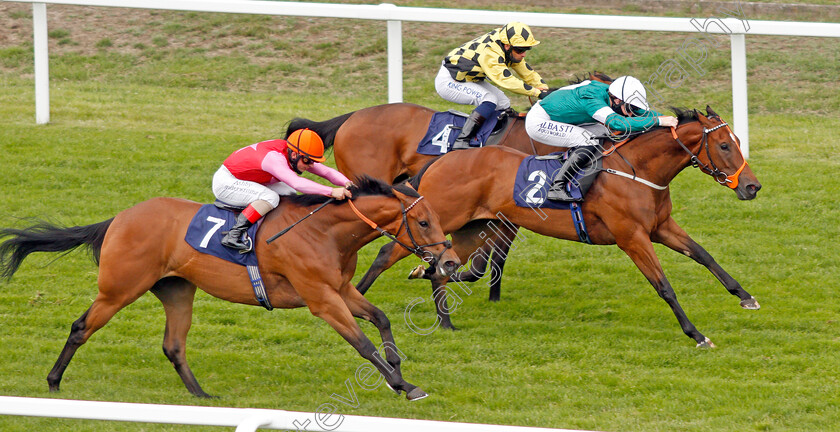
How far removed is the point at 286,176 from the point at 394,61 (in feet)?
13.6

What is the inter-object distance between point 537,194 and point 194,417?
168 inches

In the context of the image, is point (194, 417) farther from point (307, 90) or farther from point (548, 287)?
point (307, 90)

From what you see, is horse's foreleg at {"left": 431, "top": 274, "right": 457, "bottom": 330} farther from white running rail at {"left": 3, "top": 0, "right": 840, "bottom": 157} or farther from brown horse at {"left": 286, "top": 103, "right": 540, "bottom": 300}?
white running rail at {"left": 3, "top": 0, "right": 840, "bottom": 157}

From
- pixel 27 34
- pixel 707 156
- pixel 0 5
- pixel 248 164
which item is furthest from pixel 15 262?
pixel 0 5

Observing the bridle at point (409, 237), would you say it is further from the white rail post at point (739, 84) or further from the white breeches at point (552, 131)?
the white rail post at point (739, 84)

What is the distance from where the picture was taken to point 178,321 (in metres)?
6.03

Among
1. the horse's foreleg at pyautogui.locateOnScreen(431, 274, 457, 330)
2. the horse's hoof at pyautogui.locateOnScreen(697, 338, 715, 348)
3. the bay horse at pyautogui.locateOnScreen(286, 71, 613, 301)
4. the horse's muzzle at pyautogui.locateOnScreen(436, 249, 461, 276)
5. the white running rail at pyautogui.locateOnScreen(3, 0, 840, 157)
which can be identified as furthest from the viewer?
the white running rail at pyautogui.locateOnScreen(3, 0, 840, 157)

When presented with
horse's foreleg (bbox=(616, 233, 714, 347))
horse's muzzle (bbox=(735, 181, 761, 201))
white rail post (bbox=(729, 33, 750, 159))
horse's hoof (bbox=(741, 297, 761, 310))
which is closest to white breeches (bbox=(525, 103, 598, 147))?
horse's foreleg (bbox=(616, 233, 714, 347))

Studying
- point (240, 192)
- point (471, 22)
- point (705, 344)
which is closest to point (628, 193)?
point (705, 344)

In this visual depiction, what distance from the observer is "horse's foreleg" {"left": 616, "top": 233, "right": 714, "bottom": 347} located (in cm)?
668

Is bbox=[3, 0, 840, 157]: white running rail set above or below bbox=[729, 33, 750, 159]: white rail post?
above

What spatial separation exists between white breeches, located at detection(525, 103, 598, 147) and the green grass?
1261mm

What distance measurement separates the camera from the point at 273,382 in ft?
20.4

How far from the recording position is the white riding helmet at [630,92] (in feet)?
23.2
